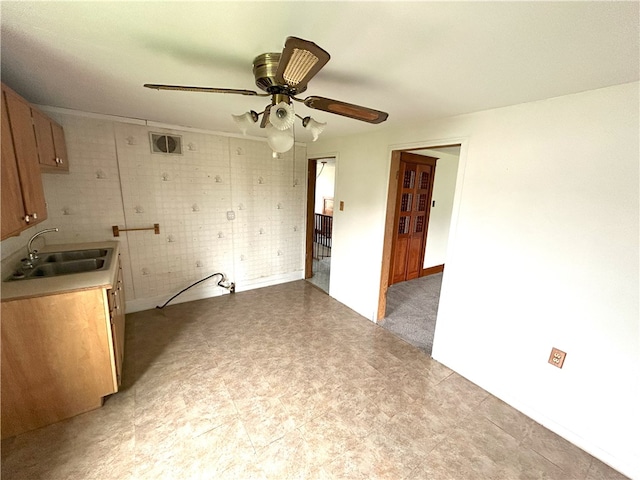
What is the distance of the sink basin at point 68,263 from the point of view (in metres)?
2.04

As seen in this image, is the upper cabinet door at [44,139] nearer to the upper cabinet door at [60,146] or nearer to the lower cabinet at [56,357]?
the upper cabinet door at [60,146]

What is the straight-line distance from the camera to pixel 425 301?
3.75 metres

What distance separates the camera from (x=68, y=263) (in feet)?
7.39

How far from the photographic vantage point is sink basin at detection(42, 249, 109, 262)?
90.0 inches

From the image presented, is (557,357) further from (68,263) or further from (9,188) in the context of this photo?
(68,263)

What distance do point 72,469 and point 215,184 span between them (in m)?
2.81

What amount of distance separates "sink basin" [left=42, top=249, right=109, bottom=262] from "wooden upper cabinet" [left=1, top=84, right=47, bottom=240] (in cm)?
75

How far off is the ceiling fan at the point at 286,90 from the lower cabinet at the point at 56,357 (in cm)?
147

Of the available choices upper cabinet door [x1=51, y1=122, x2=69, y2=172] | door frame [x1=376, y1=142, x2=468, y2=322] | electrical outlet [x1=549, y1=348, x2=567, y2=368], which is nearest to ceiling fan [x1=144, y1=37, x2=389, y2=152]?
door frame [x1=376, y1=142, x2=468, y2=322]

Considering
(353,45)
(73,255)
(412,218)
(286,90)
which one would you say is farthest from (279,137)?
(412,218)

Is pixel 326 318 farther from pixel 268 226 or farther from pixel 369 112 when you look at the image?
pixel 369 112

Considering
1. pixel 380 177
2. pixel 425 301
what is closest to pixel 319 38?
pixel 380 177

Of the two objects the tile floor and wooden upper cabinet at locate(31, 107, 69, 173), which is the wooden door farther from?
wooden upper cabinet at locate(31, 107, 69, 173)

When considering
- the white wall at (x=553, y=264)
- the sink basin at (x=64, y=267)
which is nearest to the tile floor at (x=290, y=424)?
the white wall at (x=553, y=264)
